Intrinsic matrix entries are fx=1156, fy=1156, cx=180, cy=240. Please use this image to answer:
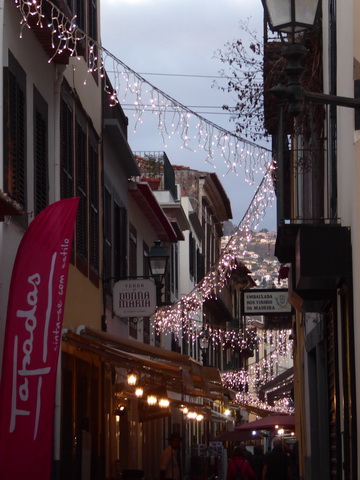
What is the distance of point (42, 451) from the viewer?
36.2ft

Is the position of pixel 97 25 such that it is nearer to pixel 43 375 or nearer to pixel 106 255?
pixel 106 255

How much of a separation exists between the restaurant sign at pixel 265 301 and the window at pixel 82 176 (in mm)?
3633

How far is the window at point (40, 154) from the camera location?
13.6m

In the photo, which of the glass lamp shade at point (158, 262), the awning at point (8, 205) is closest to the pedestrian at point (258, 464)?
the glass lamp shade at point (158, 262)

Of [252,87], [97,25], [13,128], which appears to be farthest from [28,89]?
[97,25]

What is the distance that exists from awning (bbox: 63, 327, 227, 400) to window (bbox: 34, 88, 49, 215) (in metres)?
2.14

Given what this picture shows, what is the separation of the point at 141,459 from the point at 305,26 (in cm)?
1931

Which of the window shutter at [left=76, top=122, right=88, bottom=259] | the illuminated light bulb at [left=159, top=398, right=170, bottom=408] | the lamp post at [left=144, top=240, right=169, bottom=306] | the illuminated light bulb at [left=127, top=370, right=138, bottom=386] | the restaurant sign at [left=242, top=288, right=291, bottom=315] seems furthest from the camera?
the illuminated light bulb at [left=159, top=398, right=170, bottom=408]

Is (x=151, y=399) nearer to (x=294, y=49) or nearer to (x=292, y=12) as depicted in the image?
(x=292, y=12)

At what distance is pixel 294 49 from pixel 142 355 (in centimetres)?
900

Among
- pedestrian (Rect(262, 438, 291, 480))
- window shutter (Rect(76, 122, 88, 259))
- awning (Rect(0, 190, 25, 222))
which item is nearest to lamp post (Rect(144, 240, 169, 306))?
window shutter (Rect(76, 122, 88, 259))

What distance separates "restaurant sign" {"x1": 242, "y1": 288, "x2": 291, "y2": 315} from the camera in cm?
2156

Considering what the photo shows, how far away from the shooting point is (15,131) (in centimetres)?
1210

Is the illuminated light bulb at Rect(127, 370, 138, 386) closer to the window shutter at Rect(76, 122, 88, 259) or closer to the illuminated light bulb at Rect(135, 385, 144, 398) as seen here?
the illuminated light bulb at Rect(135, 385, 144, 398)
